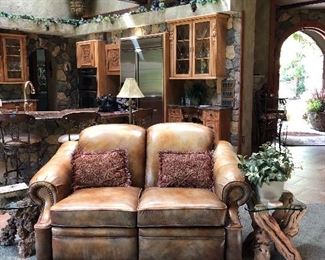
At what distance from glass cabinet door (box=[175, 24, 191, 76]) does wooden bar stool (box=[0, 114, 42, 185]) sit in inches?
105

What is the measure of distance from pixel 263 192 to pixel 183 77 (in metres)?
3.74

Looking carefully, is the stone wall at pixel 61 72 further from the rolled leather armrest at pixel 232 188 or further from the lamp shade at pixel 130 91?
the rolled leather armrest at pixel 232 188

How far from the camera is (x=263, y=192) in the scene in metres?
2.66

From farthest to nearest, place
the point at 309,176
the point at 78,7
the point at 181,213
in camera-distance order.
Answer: the point at 78,7, the point at 309,176, the point at 181,213

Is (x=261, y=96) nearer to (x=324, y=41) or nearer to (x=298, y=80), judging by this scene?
(x=324, y=41)

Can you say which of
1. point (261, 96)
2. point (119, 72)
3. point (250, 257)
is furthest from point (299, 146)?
point (250, 257)

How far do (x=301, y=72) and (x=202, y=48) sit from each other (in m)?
7.15

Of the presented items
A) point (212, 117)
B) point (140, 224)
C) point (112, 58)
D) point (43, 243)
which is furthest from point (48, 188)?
point (112, 58)

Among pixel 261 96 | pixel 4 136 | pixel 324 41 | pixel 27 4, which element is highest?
pixel 27 4

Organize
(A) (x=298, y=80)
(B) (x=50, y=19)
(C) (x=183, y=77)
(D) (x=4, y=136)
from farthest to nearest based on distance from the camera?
(A) (x=298, y=80) < (B) (x=50, y=19) < (C) (x=183, y=77) < (D) (x=4, y=136)

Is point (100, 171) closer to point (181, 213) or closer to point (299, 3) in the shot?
point (181, 213)

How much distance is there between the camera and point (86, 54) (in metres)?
8.20

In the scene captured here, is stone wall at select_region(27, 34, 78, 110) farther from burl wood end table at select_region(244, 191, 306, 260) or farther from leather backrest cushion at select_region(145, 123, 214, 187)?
burl wood end table at select_region(244, 191, 306, 260)

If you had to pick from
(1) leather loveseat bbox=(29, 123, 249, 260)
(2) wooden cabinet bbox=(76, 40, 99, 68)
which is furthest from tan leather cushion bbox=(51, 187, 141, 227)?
(2) wooden cabinet bbox=(76, 40, 99, 68)
